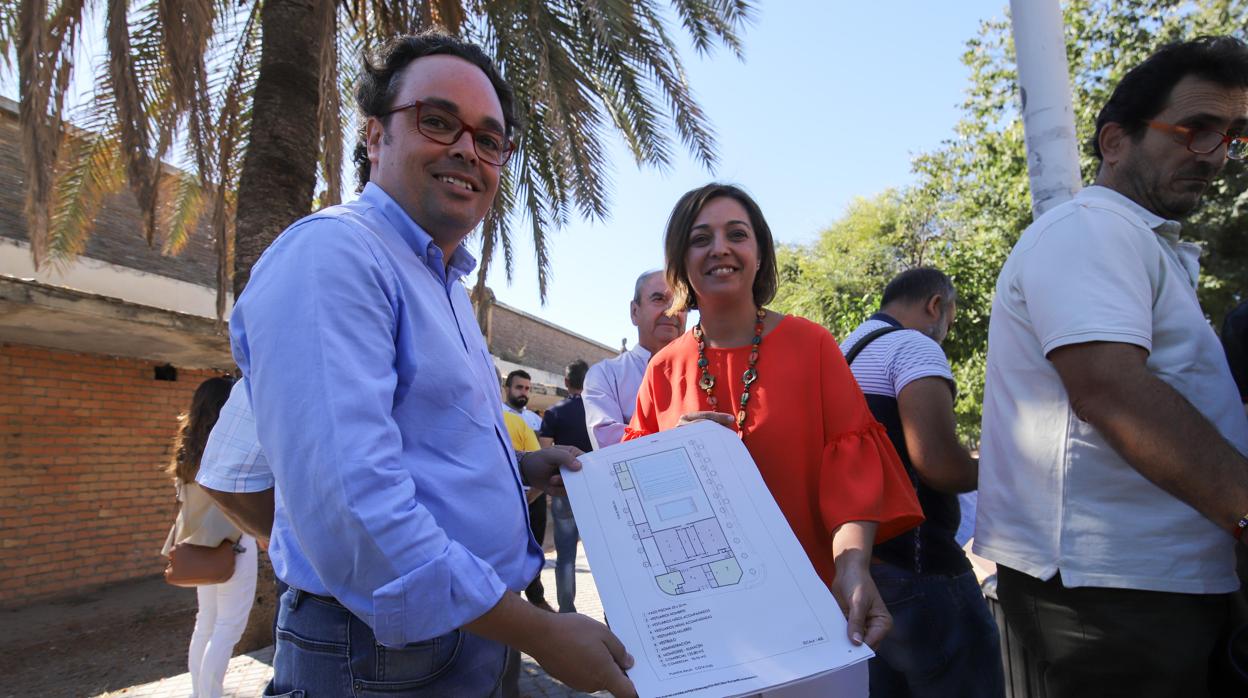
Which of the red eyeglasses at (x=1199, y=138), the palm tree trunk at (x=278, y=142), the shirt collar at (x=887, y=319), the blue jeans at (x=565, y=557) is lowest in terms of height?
the blue jeans at (x=565, y=557)

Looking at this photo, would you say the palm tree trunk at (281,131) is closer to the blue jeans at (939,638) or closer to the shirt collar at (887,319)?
the shirt collar at (887,319)

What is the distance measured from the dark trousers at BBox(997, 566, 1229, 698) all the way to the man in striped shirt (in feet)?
1.60

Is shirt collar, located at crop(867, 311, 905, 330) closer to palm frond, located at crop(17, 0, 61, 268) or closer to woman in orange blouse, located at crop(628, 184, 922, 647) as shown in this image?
woman in orange blouse, located at crop(628, 184, 922, 647)

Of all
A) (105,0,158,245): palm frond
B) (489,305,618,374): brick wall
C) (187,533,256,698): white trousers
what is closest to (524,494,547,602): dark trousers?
(187,533,256,698): white trousers

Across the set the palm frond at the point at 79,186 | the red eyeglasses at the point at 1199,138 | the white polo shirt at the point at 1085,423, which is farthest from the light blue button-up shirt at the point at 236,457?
the palm frond at the point at 79,186

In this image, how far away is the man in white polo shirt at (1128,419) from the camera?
1462 millimetres

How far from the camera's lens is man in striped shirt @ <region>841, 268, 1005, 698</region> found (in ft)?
6.95

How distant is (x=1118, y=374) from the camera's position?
1461 millimetres

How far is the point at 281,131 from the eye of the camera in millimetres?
5254

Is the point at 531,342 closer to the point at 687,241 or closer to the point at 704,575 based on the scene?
the point at 687,241

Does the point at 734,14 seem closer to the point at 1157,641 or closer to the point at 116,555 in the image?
the point at 1157,641

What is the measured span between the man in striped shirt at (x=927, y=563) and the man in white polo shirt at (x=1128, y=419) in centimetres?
34

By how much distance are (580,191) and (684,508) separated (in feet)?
19.2

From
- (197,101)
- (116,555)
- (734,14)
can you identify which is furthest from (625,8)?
(116,555)
